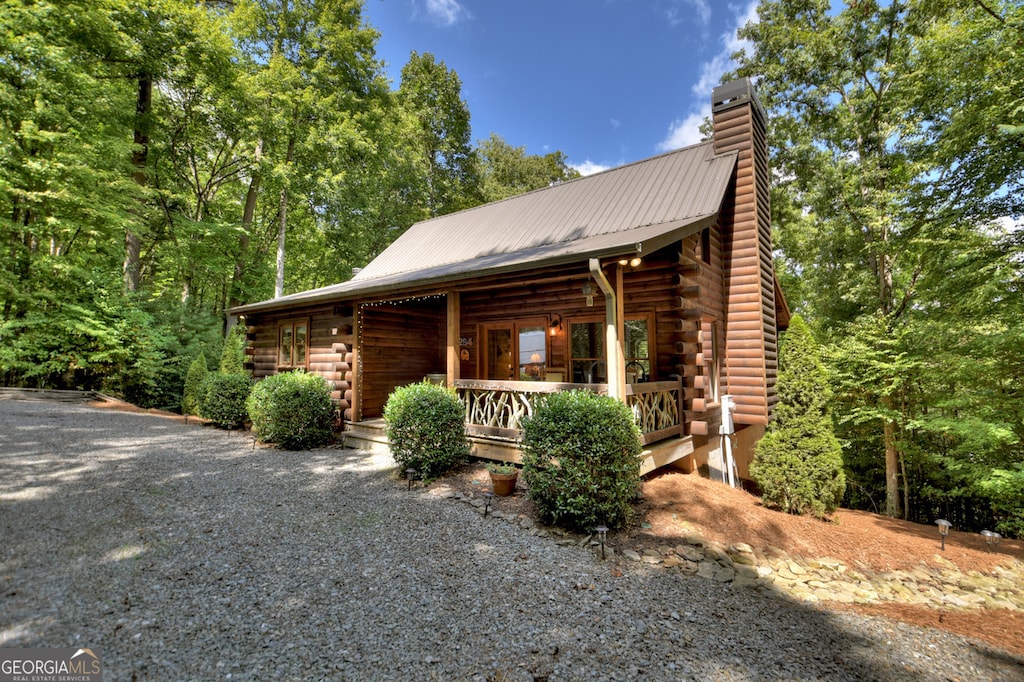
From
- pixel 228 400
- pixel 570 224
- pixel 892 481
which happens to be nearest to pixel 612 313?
pixel 570 224

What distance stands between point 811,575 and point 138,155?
77.5 ft

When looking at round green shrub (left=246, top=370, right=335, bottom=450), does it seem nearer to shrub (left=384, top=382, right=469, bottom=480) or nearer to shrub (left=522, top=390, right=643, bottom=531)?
shrub (left=384, top=382, right=469, bottom=480)

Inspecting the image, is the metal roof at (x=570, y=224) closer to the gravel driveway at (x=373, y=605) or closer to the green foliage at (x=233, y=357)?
the green foliage at (x=233, y=357)

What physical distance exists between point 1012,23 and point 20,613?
576 inches

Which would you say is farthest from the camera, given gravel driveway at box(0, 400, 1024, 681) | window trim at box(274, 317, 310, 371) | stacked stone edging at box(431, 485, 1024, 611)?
window trim at box(274, 317, 310, 371)

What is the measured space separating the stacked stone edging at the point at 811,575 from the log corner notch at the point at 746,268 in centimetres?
323

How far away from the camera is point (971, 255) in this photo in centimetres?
743

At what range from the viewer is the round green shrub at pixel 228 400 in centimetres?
1017

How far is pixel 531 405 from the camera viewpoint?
6.32 m

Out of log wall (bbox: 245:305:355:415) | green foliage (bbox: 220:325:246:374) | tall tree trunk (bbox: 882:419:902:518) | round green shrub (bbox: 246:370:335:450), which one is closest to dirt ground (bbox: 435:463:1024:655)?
round green shrub (bbox: 246:370:335:450)

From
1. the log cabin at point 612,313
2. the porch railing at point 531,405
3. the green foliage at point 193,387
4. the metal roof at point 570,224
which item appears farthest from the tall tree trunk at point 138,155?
the porch railing at point 531,405

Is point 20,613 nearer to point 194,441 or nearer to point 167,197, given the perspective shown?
point 194,441

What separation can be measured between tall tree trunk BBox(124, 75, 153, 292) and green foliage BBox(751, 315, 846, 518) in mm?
20682

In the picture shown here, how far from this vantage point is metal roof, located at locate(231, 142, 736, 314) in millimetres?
6754
